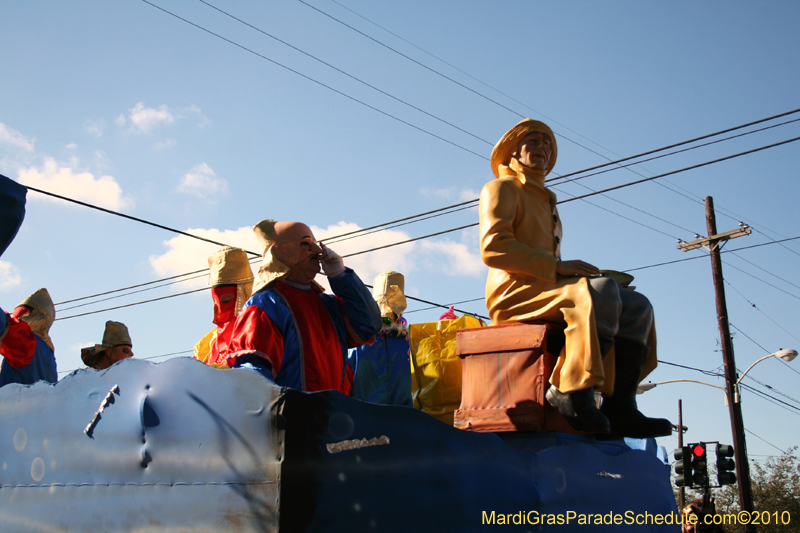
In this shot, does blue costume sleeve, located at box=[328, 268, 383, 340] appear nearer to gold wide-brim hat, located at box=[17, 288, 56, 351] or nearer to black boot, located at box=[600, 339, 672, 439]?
black boot, located at box=[600, 339, 672, 439]

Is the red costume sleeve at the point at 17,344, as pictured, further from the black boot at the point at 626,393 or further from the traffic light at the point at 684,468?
the traffic light at the point at 684,468

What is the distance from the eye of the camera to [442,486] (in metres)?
2.51

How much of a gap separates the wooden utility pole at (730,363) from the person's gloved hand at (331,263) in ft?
43.1

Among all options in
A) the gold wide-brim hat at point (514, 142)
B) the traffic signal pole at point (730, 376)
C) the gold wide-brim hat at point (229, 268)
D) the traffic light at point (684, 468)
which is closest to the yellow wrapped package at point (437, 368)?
the gold wide-brim hat at point (229, 268)

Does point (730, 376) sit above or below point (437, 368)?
above

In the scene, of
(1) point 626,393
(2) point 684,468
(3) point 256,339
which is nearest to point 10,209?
(3) point 256,339

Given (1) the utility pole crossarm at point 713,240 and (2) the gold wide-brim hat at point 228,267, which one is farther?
(1) the utility pole crossarm at point 713,240

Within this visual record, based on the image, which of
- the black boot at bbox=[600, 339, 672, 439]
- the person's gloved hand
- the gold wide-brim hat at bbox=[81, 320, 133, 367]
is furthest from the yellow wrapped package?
the person's gloved hand

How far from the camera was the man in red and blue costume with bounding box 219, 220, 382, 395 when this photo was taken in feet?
10.2

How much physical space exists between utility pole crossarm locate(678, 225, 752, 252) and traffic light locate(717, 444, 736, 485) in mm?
5618

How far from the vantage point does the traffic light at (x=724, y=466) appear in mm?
10445

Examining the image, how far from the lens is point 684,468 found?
10.4 metres

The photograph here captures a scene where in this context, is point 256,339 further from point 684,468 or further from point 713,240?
point 713,240

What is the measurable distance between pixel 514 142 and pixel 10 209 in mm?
2665
